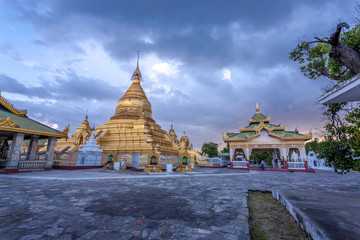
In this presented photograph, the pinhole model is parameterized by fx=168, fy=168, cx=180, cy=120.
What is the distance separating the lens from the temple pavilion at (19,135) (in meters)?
11.3

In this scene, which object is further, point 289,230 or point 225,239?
point 289,230

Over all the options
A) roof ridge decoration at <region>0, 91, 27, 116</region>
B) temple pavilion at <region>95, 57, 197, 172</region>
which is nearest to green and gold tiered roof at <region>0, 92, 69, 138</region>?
roof ridge decoration at <region>0, 91, 27, 116</region>

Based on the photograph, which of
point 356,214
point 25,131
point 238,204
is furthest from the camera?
point 25,131

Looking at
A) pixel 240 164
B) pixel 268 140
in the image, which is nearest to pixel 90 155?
pixel 240 164

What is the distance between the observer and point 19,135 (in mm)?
12016

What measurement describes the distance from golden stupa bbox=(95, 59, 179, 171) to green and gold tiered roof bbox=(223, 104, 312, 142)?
329 inches

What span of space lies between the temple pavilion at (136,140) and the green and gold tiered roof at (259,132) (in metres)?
7.02

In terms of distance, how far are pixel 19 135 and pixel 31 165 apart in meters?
2.41

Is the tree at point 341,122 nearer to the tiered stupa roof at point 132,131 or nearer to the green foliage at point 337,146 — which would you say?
the green foliage at point 337,146

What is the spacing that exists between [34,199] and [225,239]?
484 cm

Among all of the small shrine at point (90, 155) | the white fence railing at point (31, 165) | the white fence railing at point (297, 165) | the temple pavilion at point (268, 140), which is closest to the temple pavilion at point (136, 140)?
the small shrine at point (90, 155)

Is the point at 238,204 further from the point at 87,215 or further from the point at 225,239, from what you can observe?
the point at 87,215

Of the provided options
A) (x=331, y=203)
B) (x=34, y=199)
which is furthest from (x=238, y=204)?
(x=34, y=199)

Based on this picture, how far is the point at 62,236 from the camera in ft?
7.86
